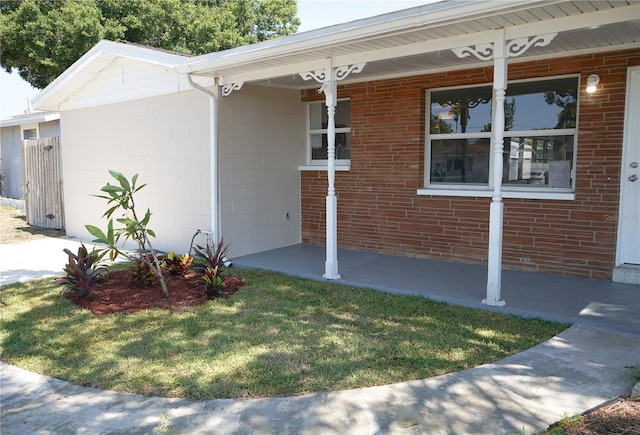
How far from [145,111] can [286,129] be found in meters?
2.55

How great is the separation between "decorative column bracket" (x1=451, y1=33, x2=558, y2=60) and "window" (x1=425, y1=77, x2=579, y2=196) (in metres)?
1.81

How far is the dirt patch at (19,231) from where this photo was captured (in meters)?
10.2

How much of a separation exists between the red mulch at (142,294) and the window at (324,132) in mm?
3254

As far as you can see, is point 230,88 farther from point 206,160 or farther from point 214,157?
point 206,160

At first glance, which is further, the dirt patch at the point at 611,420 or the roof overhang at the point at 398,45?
the roof overhang at the point at 398,45

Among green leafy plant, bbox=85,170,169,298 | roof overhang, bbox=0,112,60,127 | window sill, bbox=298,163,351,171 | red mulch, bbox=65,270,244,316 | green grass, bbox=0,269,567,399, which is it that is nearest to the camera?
green grass, bbox=0,269,567,399

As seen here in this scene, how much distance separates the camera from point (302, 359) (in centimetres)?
399

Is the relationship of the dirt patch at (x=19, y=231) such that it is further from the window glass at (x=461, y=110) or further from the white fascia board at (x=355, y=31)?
the window glass at (x=461, y=110)

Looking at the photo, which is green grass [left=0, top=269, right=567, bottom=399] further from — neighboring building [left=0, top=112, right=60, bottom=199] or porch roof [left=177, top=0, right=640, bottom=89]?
neighboring building [left=0, top=112, right=60, bottom=199]

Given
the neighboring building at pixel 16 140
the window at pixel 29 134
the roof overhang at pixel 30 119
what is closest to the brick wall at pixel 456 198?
the roof overhang at pixel 30 119

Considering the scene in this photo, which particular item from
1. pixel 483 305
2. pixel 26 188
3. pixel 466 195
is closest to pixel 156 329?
pixel 483 305

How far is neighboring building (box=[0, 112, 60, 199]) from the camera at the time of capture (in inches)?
650

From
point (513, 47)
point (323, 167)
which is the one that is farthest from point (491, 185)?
point (323, 167)

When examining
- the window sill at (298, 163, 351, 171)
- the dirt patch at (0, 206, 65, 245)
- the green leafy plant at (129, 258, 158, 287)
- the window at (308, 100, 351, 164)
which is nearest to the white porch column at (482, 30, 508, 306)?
the window sill at (298, 163, 351, 171)
